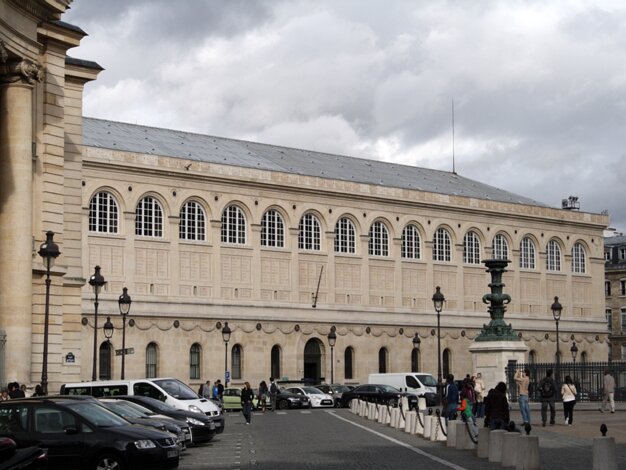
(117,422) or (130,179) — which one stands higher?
(130,179)

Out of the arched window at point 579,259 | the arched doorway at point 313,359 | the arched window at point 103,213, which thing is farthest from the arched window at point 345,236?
the arched window at point 579,259

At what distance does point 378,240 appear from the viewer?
103375 millimetres

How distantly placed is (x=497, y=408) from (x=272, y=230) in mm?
65284

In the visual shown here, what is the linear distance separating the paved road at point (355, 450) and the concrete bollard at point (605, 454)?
4.90 metres

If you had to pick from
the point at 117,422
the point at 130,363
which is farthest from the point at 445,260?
the point at 117,422

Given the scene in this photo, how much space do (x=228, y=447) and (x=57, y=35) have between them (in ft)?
49.8

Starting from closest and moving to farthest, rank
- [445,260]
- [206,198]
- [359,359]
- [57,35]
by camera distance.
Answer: [57,35] < [206,198] < [359,359] < [445,260]

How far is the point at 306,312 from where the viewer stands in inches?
3836

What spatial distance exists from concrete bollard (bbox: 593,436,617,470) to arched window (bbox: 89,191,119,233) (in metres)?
66.4

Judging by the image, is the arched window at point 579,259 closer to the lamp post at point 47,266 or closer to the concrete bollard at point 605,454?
the lamp post at point 47,266

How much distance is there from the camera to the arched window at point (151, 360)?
8756cm

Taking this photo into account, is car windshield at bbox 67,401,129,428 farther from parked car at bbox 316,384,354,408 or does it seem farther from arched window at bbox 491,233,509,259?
arched window at bbox 491,233,509,259

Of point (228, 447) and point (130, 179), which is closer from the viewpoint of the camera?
point (228, 447)

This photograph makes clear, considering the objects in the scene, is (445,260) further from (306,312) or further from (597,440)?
(597,440)
